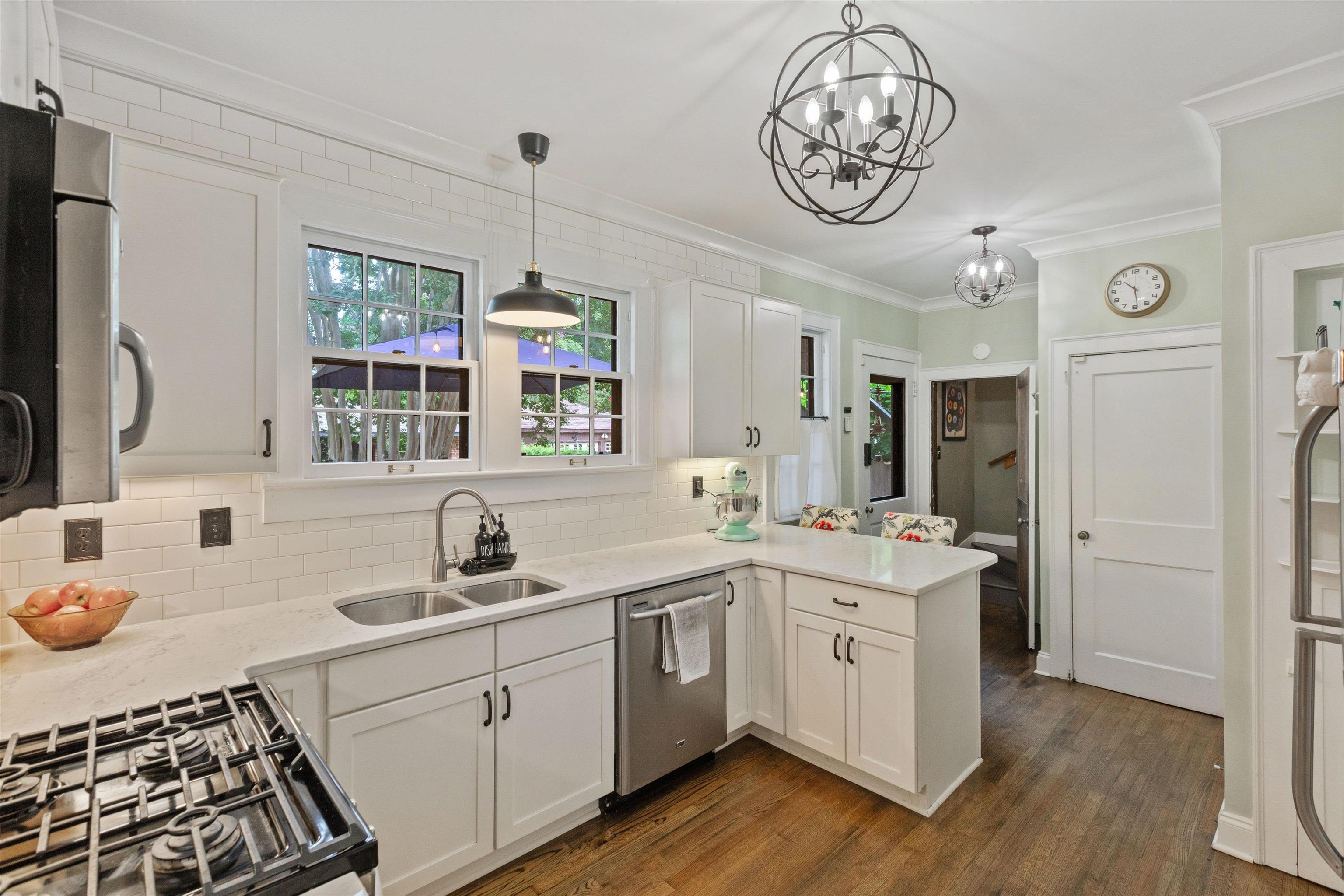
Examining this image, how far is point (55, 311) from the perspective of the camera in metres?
0.74

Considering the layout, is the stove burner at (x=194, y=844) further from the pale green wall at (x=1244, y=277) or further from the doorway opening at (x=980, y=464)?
the doorway opening at (x=980, y=464)

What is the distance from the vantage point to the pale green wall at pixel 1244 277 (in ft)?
6.95

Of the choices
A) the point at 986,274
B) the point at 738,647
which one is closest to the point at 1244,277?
the point at 986,274

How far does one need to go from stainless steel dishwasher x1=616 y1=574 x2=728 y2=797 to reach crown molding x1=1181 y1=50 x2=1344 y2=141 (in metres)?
2.66

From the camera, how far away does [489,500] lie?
8.91 ft

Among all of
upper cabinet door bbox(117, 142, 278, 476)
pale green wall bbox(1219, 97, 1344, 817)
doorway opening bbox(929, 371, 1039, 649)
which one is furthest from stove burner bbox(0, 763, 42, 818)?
doorway opening bbox(929, 371, 1039, 649)

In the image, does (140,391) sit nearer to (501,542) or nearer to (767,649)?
(501,542)

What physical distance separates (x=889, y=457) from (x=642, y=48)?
4.22 metres

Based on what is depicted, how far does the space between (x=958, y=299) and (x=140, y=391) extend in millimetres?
5513

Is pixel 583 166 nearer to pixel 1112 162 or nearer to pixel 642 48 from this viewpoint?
pixel 642 48

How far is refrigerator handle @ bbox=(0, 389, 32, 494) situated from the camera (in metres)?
0.71

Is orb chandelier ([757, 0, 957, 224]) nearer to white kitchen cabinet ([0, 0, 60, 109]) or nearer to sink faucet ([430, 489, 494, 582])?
white kitchen cabinet ([0, 0, 60, 109])

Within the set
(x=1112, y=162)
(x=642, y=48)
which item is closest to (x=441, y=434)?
(x=642, y=48)

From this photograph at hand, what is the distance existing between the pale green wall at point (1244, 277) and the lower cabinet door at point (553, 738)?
7.64 feet
